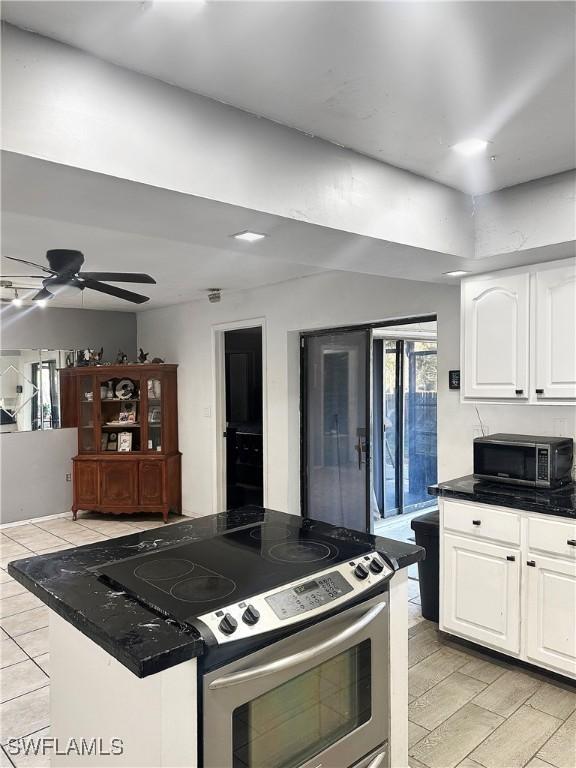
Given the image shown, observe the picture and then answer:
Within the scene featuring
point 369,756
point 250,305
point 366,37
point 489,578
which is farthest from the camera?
point 250,305

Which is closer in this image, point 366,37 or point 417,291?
point 366,37

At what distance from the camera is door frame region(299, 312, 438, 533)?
4.14 metres

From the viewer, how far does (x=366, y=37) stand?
57.7 inches

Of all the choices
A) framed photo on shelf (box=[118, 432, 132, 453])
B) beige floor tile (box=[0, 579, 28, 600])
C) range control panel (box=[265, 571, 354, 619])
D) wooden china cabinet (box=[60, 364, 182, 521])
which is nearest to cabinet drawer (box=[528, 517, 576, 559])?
range control panel (box=[265, 571, 354, 619])

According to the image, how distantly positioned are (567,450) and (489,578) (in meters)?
0.82

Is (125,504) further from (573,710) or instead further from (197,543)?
(573,710)

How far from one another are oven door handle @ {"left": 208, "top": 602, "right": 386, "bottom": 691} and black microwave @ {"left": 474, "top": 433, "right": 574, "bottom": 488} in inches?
57.4

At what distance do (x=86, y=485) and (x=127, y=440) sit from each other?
672 mm

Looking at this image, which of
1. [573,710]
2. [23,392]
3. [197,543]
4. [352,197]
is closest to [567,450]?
[573,710]

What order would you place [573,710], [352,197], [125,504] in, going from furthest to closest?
[125,504] < [573,710] < [352,197]

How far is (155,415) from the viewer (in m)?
6.30

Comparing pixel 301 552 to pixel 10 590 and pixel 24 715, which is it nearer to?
pixel 24 715

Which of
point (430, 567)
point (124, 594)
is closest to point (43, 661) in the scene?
point (124, 594)

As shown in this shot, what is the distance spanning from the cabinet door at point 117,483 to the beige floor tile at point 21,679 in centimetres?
310
